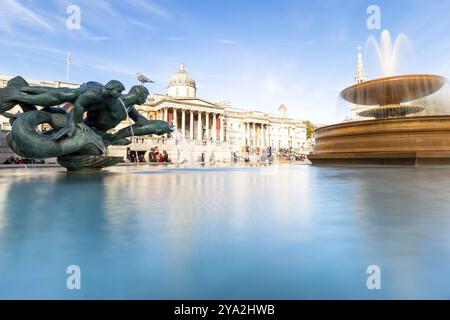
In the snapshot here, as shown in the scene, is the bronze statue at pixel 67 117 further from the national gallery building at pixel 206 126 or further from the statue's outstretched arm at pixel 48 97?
the national gallery building at pixel 206 126

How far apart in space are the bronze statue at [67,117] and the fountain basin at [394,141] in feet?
26.0

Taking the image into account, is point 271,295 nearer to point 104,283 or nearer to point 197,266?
point 197,266

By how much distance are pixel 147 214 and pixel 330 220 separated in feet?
5.03

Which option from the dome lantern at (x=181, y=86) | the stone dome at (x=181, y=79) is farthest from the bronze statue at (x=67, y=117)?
the stone dome at (x=181, y=79)

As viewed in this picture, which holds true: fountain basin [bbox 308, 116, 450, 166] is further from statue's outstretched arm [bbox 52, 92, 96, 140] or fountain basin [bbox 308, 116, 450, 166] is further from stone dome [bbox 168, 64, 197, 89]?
stone dome [bbox 168, 64, 197, 89]

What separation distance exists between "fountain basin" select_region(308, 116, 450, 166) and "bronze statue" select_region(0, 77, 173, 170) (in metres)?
7.93

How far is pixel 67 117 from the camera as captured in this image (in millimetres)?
6844

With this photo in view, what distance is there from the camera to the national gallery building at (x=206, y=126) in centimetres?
3297

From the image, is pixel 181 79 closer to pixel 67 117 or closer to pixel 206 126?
pixel 206 126

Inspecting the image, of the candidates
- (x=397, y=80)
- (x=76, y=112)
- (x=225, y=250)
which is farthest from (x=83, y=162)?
(x=397, y=80)

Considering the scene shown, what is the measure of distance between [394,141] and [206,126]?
44442mm

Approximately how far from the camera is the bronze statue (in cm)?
604

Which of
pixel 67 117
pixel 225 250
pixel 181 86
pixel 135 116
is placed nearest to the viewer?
pixel 225 250
